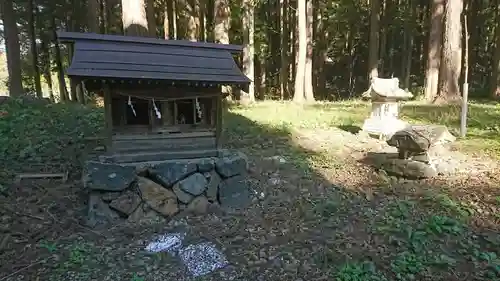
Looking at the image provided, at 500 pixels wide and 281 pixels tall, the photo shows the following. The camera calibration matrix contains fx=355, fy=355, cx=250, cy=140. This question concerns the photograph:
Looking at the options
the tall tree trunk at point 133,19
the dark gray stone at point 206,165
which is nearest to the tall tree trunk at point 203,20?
the tall tree trunk at point 133,19

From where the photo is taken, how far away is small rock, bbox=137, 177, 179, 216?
5547 mm

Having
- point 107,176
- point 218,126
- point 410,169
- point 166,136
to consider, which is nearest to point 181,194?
point 166,136

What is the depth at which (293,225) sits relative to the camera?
5281 millimetres

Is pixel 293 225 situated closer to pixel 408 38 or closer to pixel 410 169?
pixel 410 169

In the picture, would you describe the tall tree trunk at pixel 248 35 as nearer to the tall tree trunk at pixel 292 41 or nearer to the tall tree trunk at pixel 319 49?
the tall tree trunk at pixel 292 41

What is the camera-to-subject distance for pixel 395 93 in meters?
8.70

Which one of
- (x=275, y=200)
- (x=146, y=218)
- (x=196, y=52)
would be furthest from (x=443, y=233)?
(x=196, y=52)

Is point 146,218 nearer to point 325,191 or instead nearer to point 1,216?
point 1,216

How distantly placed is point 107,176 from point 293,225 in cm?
292

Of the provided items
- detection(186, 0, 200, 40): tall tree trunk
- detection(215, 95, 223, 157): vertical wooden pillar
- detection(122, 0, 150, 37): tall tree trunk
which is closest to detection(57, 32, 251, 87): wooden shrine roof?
detection(215, 95, 223, 157): vertical wooden pillar

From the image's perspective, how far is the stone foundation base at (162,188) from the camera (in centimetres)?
541

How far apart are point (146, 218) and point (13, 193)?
2374 millimetres

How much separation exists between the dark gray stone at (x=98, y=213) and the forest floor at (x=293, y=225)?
7.5 inches

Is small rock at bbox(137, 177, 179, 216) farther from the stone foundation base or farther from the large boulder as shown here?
the large boulder
